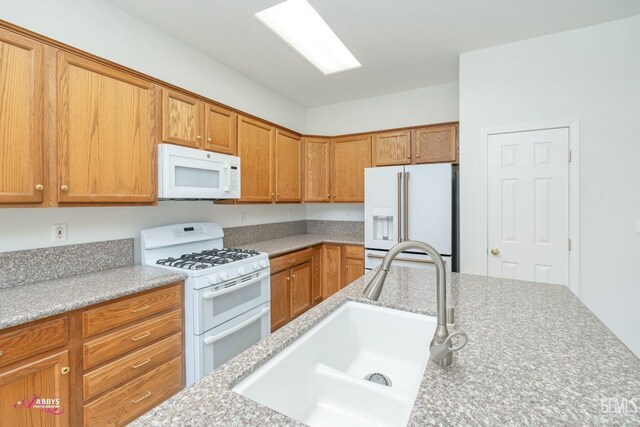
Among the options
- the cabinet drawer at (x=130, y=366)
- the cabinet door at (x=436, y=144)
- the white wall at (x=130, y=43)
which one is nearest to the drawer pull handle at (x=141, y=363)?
the cabinet drawer at (x=130, y=366)

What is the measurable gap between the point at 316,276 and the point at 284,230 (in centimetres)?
81

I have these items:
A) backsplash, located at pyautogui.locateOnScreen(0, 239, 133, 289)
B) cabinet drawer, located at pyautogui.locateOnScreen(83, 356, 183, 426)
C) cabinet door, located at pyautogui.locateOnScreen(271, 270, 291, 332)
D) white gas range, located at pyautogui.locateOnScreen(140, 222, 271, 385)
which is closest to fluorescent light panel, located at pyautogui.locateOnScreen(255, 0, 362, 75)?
white gas range, located at pyautogui.locateOnScreen(140, 222, 271, 385)

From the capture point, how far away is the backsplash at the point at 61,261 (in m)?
1.64

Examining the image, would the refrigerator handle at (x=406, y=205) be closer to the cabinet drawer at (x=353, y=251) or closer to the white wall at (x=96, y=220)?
the cabinet drawer at (x=353, y=251)

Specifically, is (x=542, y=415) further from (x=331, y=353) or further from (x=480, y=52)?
(x=480, y=52)

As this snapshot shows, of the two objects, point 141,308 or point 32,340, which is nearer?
point 32,340

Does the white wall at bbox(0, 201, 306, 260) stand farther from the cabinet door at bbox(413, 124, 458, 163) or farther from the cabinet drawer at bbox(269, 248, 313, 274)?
the cabinet door at bbox(413, 124, 458, 163)

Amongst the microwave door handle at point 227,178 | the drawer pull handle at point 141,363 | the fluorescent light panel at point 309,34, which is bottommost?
the drawer pull handle at point 141,363

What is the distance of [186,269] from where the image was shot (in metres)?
1.97

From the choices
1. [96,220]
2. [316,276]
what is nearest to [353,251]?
[316,276]

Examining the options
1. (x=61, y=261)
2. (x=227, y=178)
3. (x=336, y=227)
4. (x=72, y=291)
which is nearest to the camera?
(x=72, y=291)

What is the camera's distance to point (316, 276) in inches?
137

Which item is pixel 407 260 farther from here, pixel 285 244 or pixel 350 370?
pixel 350 370

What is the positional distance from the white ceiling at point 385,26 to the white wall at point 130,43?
87 millimetres
